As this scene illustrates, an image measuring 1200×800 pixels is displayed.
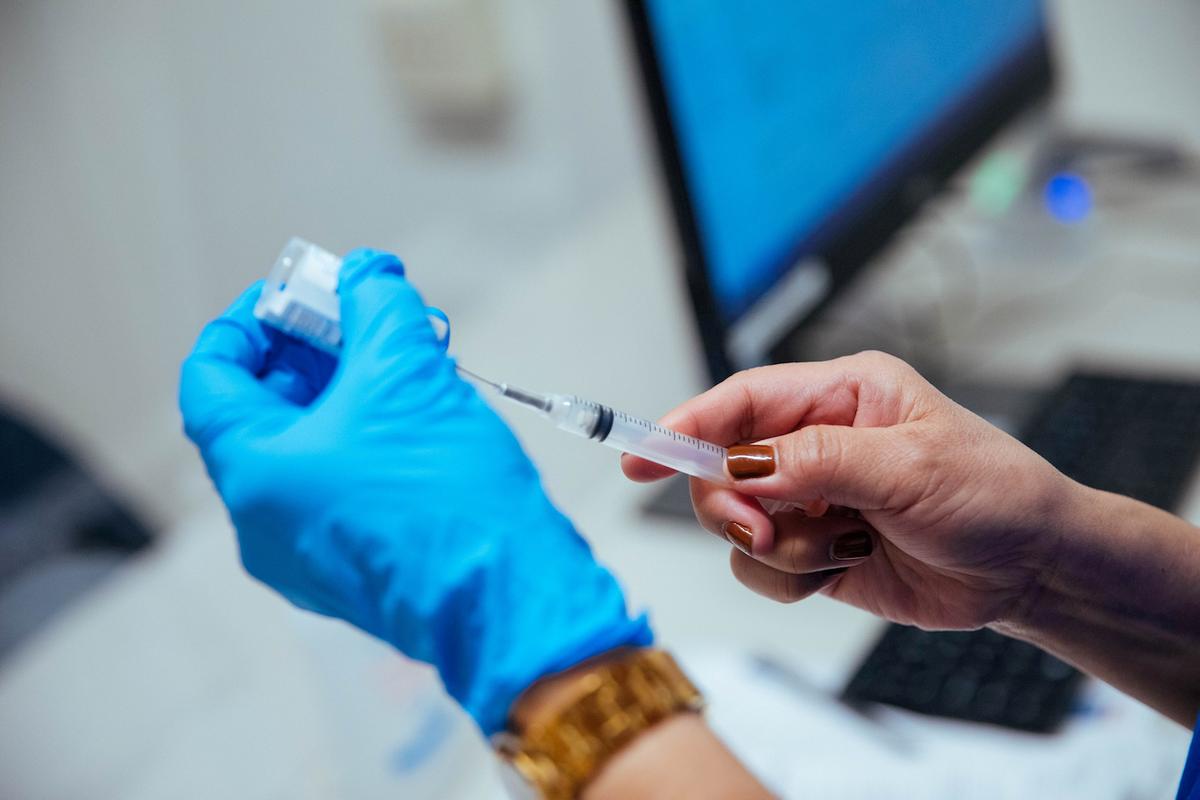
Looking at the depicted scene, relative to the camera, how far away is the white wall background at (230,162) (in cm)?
150

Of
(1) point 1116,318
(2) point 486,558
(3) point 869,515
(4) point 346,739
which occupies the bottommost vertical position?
(1) point 1116,318

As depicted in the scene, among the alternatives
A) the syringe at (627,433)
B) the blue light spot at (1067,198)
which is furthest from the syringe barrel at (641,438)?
the blue light spot at (1067,198)

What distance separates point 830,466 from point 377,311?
0.21 metres

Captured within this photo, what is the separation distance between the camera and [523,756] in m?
0.39

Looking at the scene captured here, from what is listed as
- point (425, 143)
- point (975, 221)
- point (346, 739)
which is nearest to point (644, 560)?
point (346, 739)

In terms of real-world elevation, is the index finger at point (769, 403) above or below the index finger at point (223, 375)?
below

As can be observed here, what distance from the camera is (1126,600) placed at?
0.58 m

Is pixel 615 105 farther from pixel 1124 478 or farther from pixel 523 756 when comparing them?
pixel 523 756

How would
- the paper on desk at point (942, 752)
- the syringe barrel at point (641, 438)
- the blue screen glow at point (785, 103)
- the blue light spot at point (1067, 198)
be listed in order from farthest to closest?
the blue light spot at point (1067, 198), the blue screen glow at point (785, 103), the paper on desk at point (942, 752), the syringe barrel at point (641, 438)

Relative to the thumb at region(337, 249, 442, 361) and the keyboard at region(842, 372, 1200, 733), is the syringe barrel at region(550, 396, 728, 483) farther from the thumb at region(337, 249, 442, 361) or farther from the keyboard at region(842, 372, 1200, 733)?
the keyboard at region(842, 372, 1200, 733)

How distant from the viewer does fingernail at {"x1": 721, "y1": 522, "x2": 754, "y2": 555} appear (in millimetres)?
547

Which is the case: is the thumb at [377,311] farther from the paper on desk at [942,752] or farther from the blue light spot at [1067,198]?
the blue light spot at [1067,198]

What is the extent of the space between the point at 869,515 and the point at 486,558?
221 mm

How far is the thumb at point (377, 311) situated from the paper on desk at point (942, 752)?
14.1 inches
